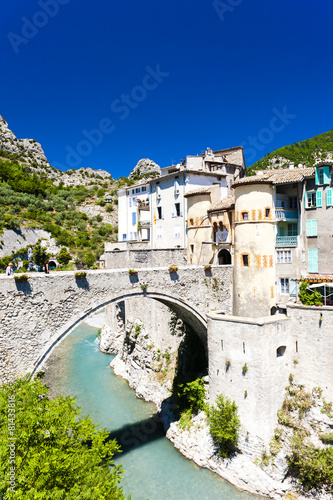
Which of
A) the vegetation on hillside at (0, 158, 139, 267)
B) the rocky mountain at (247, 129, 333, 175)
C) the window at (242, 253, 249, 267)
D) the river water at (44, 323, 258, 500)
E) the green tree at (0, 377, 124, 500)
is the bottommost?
the river water at (44, 323, 258, 500)

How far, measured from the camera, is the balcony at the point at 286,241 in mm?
19391

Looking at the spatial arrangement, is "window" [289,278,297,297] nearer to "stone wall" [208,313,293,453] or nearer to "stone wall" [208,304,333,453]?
"stone wall" [208,304,333,453]

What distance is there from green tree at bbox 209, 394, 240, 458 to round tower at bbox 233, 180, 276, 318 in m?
5.55

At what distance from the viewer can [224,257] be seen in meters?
24.4

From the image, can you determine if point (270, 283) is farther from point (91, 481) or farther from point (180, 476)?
point (91, 481)

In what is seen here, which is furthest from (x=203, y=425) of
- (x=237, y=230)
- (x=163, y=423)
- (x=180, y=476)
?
(x=237, y=230)

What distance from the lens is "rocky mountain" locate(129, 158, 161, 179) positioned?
86125mm

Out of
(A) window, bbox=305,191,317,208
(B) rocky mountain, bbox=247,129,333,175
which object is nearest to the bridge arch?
(A) window, bbox=305,191,317,208

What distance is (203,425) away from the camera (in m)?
17.4

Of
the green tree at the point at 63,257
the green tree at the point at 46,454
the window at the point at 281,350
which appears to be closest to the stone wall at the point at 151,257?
the window at the point at 281,350

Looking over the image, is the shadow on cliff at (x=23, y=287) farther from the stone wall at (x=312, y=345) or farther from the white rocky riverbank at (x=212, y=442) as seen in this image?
the stone wall at (x=312, y=345)

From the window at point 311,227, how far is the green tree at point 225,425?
11339 millimetres

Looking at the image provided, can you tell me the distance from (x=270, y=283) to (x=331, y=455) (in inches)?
357

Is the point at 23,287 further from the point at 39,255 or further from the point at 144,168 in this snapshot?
the point at 144,168
